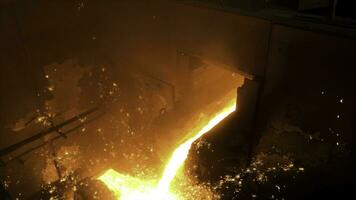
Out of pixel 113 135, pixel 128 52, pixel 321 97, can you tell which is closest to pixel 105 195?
pixel 113 135

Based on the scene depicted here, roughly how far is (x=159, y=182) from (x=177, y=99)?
217 centimetres

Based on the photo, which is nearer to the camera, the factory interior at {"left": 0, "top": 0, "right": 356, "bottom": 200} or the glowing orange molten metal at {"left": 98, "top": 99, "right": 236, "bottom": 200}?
the factory interior at {"left": 0, "top": 0, "right": 356, "bottom": 200}

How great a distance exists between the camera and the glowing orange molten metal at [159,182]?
282 inches

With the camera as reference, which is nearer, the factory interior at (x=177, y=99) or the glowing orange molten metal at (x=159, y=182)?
the factory interior at (x=177, y=99)

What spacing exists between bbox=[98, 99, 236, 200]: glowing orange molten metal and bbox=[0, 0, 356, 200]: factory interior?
40 mm

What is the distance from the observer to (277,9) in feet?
16.3

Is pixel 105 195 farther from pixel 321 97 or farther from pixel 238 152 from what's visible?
pixel 321 97

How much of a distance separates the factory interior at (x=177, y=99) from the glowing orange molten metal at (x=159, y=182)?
0.13 ft

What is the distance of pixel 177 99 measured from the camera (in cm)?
693

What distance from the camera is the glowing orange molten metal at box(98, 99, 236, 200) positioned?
7168 millimetres

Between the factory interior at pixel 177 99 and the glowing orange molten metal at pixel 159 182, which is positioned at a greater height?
the factory interior at pixel 177 99

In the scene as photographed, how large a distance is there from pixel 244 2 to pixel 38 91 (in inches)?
187

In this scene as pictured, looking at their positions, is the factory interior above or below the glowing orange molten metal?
above

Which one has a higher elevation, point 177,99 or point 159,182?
point 177,99
